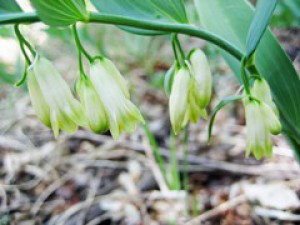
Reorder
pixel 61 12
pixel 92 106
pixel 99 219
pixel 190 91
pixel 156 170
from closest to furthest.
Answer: pixel 61 12
pixel 92 106
pixel 190 91
pixel 99 219
pixel 156 170

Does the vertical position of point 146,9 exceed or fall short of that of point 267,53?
it exceeds it

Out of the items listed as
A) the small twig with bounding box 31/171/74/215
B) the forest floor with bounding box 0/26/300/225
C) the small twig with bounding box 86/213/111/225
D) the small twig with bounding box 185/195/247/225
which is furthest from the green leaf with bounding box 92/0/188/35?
the small twig with bounding box 31/171/74/215

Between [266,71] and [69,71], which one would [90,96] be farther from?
[69,71]

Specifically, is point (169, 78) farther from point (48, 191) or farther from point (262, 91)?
point (48, 191)

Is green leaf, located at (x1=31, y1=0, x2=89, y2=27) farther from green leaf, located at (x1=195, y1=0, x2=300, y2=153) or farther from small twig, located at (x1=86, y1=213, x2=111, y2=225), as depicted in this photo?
small twig, located at (x1=86, y1=213, x2=111, y2=225)

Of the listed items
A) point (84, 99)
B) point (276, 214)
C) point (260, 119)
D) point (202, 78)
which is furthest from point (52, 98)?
point (276, 214)
